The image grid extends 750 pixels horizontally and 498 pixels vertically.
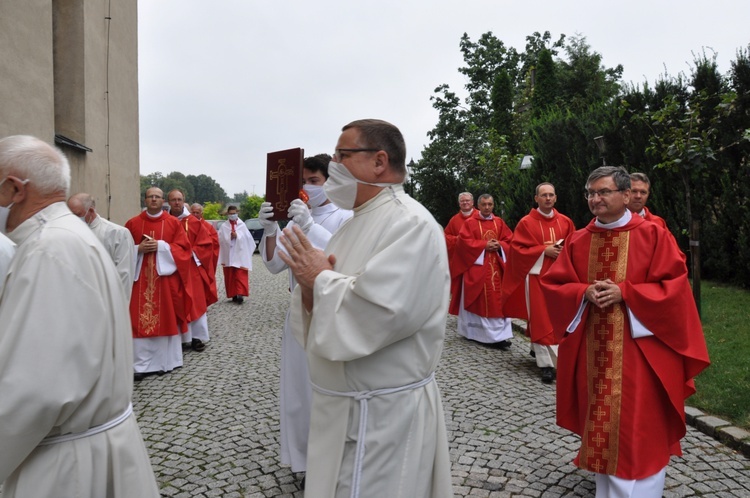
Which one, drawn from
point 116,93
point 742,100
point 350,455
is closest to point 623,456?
point 350,455

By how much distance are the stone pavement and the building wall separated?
4400mm

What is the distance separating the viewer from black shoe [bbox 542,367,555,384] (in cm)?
641

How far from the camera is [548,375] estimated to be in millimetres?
6430

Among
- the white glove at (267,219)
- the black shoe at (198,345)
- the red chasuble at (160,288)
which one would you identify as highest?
the white glove at (267,219)

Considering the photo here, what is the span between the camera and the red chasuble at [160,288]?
7090 millimetres

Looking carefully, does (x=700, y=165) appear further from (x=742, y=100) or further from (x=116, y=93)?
(x=116, y=93)

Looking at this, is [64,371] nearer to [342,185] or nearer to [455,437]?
[342,185]

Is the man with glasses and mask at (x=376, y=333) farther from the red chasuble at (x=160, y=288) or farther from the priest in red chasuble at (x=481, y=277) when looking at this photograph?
the priest in red chasuble at (x=481, y=277)

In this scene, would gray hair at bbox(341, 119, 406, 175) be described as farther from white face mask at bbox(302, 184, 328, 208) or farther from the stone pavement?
the stone pavement

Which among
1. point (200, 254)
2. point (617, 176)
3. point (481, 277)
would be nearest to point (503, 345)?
point (481, 277)

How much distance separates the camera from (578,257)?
13.1 feet

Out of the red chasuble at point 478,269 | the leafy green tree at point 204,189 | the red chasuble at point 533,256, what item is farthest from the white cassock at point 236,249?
the leafy green tree at point 204,189

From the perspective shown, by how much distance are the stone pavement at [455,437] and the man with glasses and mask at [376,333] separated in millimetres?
1764

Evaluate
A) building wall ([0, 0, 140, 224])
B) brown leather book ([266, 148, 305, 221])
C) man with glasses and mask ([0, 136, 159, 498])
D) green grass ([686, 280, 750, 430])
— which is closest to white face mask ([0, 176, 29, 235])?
man with glasses and mask ([0, 136, 159, 498])
